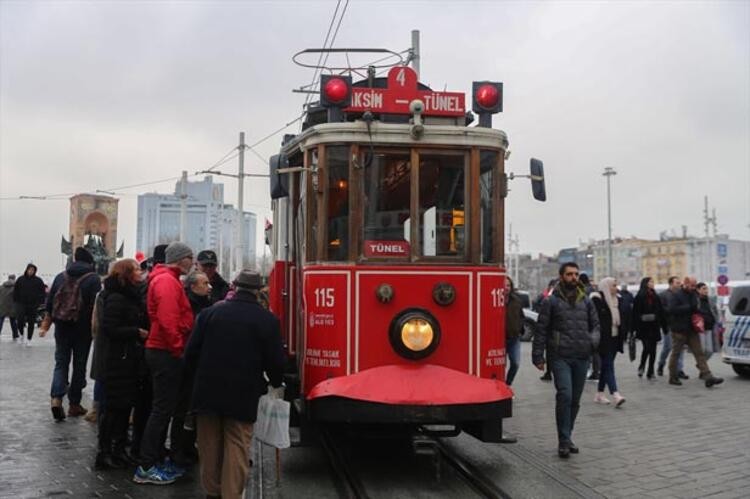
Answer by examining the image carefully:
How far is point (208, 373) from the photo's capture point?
522 cm

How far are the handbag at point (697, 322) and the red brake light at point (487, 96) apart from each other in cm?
789

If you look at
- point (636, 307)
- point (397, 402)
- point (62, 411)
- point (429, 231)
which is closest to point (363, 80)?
point (429, 231)

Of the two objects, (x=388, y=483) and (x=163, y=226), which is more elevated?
(x=163, y=226)

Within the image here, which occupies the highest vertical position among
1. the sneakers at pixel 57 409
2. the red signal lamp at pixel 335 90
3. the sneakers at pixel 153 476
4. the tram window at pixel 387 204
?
the red signal lamp at pixel 335 90

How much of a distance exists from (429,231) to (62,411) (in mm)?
5062

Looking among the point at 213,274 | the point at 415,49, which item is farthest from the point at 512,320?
the point at 415,49

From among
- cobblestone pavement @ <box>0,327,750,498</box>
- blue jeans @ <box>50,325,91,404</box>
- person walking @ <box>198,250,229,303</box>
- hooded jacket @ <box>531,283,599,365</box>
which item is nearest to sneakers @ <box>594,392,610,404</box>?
cobblestone pavement @ <box>0,327,750,498</box>

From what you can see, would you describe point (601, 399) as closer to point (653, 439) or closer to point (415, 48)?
point (653, 439)

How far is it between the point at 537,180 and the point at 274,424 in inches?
133

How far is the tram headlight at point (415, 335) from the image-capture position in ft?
20.9

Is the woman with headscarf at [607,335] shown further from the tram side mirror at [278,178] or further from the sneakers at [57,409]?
the sneakers at [57,409]

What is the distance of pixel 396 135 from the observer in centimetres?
666

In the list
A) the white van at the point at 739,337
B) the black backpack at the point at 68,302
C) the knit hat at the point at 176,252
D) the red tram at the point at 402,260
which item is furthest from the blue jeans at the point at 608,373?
the black backpack at the point at 68,302

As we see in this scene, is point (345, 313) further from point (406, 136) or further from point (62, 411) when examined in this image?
point (62, 411)
